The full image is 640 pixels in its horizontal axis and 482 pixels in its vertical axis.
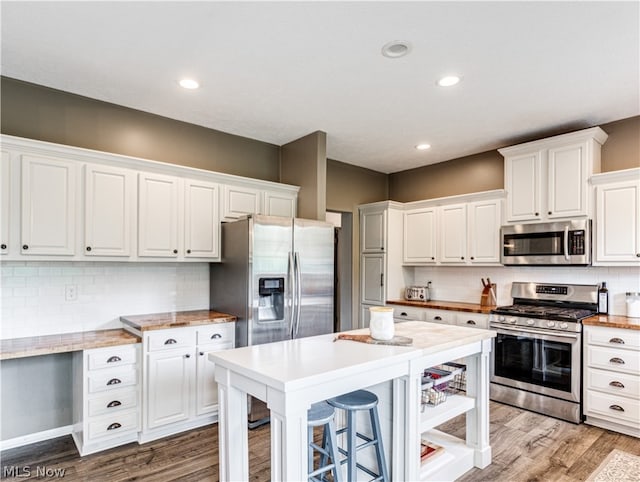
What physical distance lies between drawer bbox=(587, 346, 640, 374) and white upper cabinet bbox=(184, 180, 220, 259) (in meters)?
3.47

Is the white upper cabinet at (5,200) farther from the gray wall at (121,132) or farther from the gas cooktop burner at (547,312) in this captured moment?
the gas cooktop burner at (547,312)

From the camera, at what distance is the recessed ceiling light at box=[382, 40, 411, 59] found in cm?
242

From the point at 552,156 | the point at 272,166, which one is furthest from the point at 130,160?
the point at 552,156

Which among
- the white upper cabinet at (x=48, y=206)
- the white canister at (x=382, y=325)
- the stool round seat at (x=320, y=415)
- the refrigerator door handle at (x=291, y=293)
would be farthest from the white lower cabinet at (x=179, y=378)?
the white canister at (x=382, y=325)

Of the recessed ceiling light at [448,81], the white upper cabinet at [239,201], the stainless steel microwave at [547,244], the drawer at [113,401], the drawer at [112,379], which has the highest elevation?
the recessed ceiling light at [448,81]

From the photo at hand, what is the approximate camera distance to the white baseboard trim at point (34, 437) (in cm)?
287

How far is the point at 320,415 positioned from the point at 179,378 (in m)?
1.66

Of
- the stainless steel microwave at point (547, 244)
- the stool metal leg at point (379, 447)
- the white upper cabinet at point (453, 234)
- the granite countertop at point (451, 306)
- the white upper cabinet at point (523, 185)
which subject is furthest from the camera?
the white upper cabinet at point (453, 234)

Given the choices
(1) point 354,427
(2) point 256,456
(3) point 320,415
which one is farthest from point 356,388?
(2) point 256,456

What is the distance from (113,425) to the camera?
285cm

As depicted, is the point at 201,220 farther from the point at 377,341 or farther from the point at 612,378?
the point at 612,378

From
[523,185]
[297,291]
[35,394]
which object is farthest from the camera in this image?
[523,185]

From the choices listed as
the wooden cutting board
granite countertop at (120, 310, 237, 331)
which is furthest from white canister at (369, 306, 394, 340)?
granite countertop at (120, 310, 237, 331)

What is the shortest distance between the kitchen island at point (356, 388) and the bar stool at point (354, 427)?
0.26ft
